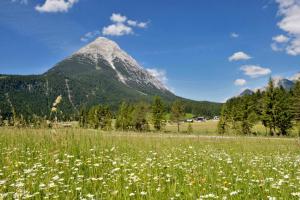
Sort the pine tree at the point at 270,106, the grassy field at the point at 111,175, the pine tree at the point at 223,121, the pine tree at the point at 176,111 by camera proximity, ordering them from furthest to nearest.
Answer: the pine tree at the point at 176,111 → the pine tree at the point at 223,121 → the pine tree at the point at 270,106 → the grassy field at the point at 111,175

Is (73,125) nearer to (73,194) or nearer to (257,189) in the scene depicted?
(73,194)

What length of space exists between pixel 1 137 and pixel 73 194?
673cm

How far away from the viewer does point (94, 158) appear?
23.1 feet

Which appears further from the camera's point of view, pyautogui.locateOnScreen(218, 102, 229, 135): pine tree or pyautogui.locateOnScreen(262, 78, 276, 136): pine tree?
pyautogui.locateOnScreen(218, 102, 229, 135): pine tree

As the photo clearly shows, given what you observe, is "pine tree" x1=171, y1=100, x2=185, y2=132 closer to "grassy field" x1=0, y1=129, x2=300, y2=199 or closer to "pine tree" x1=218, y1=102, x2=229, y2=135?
"pine tree" x1=218, y1=102, x2=229, y2=135

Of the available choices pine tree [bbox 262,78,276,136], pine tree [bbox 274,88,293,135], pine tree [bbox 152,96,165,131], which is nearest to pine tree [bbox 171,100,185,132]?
pine tree [bbox 152,96,165,131]

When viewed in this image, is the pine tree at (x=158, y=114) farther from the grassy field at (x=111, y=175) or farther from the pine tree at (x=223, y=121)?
the grassy field at (x=111, y=175)

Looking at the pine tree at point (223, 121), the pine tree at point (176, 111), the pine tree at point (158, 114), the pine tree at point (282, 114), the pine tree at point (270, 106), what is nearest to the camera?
the pine tree at point (282, 114)

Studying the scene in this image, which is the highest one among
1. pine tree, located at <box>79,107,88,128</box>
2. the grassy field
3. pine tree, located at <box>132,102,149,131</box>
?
pine tree, located at <box>132,102,149,131</box>

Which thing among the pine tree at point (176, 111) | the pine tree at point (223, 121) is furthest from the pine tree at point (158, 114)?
the pine tree at point (223, 121)

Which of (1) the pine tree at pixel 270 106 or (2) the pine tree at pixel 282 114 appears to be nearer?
(2) the pine tree at pixel 282 114

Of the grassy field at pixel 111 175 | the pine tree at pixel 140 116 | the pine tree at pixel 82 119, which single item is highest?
the pine tree at pixel 140 116

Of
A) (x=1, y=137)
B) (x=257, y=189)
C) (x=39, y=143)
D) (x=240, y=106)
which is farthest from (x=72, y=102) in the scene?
(x=240, y=106)

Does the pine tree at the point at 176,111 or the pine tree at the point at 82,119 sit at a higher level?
the pine tree at the point at 176,111
